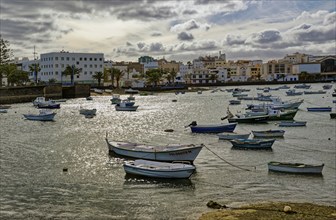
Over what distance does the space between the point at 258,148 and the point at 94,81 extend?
511ft

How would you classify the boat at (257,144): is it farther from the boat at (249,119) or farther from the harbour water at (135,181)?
the boat at (249,119)

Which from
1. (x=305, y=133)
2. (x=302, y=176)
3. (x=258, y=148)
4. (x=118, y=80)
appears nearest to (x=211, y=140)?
(x=258, y=148)

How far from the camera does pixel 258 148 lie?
1564 inches

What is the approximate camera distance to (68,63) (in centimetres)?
18350

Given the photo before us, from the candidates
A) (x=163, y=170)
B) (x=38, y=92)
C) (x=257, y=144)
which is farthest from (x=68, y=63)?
(x=163, y=170)

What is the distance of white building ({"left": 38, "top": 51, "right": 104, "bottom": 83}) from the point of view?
18238cm

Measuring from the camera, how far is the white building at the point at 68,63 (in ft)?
598

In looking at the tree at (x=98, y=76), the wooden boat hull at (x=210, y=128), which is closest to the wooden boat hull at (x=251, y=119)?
the wooden boat hull at (x=210, y=128)

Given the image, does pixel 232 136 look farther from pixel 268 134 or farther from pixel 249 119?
pixel 249 119

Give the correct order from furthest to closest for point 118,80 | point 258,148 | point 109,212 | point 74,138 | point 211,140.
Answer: point 118,80 < point 74,138 < point 211,140 < point 258,148 < point 109,212

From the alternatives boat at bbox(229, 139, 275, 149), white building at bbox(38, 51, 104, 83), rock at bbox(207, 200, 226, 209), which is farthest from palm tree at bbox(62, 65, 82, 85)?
rock at bbox(207, 200, 226, 209)

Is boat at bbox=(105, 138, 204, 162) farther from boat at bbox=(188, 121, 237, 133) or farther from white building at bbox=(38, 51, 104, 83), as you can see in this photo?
white building at bbox=(38, 51, 104, 83)

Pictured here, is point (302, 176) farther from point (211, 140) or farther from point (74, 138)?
point (74, 138)

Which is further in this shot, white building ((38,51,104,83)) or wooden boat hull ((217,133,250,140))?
white building ((38,51,104,83))
